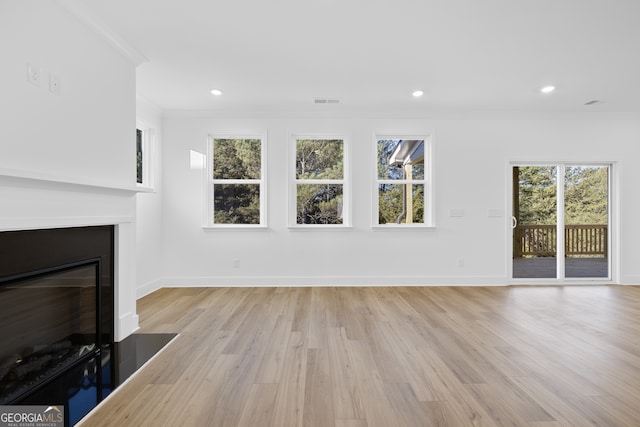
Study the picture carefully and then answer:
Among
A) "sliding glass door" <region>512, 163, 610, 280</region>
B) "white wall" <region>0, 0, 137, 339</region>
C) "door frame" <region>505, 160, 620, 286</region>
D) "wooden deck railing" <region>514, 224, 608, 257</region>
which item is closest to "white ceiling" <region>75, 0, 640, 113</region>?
"white wall" <region>0, 0, 137, 339</region>

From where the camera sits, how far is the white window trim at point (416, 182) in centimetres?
452

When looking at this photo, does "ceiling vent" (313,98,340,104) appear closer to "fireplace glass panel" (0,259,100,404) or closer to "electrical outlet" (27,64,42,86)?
"electrical outlet" (27,64,42,86)

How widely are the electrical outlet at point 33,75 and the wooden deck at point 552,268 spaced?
574cm

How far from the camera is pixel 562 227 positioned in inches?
182

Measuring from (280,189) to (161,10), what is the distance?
2.60 meters

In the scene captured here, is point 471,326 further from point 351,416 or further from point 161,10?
→ point 161,10

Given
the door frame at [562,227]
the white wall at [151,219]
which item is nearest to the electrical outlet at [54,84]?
the white wall at [151,219]

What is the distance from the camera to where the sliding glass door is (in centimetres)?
466

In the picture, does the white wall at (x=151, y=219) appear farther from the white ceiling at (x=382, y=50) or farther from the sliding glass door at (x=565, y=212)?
the sliding glass door at (x=565, y=212)

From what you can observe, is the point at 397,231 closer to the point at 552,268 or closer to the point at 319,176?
the point at 319,176

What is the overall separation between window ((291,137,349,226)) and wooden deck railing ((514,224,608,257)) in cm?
279

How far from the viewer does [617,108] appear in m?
4.36

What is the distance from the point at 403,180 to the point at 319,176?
1.27 metres

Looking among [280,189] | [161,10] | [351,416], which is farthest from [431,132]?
[351,416]
